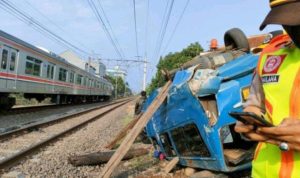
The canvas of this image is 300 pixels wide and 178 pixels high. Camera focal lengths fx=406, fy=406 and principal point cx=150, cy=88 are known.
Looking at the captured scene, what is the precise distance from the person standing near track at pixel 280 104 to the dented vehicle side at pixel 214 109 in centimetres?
316

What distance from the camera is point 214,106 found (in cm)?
530

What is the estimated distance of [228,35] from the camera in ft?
20.7

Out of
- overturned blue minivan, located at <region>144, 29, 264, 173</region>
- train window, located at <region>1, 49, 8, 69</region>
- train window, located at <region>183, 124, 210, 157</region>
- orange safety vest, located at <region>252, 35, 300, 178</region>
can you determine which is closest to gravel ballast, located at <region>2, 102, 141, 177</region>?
train window, located at <region>183, 124, 210, 157</region>

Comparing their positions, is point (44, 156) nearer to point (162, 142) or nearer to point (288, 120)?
point (162, 142)

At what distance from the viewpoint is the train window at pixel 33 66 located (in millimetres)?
19938

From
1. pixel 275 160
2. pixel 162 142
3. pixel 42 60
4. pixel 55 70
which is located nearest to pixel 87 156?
pixel 162 142

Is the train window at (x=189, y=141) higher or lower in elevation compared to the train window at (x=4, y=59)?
lower

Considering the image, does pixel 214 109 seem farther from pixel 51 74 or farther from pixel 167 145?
pixel 51 74

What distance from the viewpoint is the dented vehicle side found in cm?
514

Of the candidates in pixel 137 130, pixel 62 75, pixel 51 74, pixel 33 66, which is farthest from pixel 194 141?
pixel 62 75

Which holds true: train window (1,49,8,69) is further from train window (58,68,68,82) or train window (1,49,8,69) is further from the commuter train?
train window (58,68,68,82)

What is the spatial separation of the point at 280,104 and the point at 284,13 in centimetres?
35

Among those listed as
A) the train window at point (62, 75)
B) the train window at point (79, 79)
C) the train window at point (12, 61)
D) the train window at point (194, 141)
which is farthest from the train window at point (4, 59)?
the train window at point (79, 79)

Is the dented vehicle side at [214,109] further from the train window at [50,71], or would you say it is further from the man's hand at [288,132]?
the train window at [50,71]
